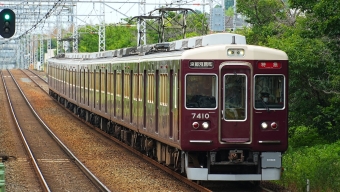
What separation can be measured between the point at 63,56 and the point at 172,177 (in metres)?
30.1

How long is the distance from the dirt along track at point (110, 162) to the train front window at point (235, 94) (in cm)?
163

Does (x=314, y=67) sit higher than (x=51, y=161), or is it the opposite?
(x=314, y=67)

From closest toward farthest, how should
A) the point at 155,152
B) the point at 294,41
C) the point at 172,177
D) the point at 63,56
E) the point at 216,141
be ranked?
the point at 216,141
the point at 172,177
the point at 155,152
the point at 294,41
the point at 63,56

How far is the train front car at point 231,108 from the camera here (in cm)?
1330

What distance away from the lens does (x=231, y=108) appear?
13406 millimetres

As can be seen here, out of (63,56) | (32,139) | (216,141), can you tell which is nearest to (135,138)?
(32,139)

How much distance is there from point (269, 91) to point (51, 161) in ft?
23.9

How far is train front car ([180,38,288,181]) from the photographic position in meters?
13.3

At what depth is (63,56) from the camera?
147 ft

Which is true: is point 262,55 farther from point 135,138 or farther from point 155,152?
point 135,138

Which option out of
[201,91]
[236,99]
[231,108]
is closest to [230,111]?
[231,108]

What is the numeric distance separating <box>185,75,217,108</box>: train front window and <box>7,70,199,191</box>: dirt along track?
5.43 feet

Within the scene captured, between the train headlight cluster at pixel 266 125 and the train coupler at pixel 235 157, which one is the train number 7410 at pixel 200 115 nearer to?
the train coupler at pixel 235 157

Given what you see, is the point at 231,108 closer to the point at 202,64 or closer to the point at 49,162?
the point at 202,64
